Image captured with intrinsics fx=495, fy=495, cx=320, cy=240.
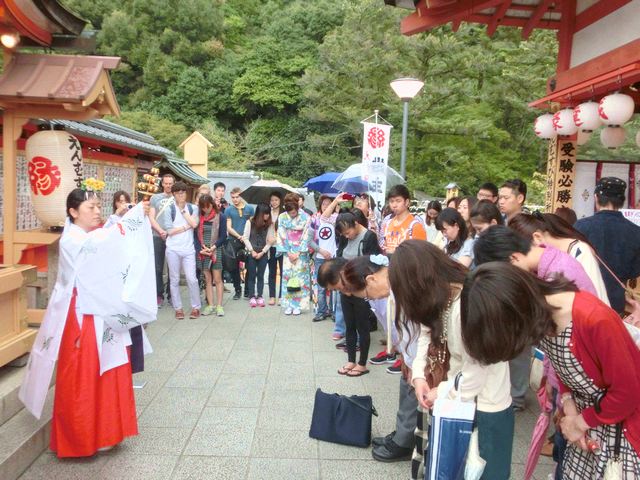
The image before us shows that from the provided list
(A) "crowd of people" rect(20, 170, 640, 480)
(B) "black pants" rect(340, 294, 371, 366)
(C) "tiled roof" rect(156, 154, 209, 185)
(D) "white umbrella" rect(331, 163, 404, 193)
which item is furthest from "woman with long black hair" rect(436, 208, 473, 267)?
(C) "tiled roof" rect(156, 154, 209, 185)

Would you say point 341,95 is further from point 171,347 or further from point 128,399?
point 128,399

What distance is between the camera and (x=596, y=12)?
19.8 feet

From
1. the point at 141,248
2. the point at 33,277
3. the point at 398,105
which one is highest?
the point at 398,105

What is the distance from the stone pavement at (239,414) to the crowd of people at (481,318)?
0.17 m

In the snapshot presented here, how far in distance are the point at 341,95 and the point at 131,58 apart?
59.3ft

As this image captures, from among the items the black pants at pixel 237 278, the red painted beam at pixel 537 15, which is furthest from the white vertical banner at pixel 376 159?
the black pants at pixel 237 278

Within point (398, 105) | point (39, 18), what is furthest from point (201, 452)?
point (398, 105)

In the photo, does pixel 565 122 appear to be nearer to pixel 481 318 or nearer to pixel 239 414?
pixel 239 414

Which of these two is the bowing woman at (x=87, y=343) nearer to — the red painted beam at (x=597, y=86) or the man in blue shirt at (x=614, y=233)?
the man in blue shirt at (x=614, y=233)

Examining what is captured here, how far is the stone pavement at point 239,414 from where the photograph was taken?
3.44 m

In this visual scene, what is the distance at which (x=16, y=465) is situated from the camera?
3273mm

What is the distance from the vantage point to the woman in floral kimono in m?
7.86

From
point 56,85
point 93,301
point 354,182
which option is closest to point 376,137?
point 354,182

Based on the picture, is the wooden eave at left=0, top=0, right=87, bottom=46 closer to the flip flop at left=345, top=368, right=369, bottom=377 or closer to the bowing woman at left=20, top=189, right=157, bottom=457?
the bowing woman at left=20, top=189, right=157, bottom=457
